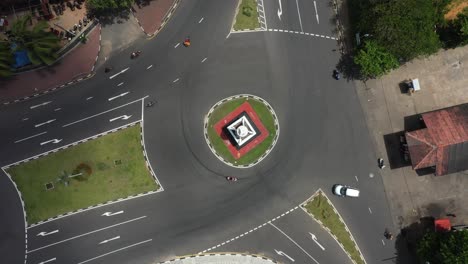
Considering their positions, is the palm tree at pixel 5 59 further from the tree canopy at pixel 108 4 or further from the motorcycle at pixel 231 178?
the motorcycle at pixel 231 178

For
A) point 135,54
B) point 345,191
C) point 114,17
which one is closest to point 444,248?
point 345,191

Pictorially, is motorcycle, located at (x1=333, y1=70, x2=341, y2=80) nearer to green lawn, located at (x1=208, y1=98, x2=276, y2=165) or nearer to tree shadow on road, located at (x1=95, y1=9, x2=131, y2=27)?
green lawn, located at (x1=208, y1=98, x2=276, y2=165)

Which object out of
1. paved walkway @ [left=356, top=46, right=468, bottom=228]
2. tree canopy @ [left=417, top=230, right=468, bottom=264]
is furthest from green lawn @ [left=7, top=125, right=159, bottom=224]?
tree canopy @ [left=417, top=230, right=468, bottom=264]

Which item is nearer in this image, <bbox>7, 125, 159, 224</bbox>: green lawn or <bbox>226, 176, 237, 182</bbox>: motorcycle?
<bbox>7, 125, 159, 224</bbox>: green lawn

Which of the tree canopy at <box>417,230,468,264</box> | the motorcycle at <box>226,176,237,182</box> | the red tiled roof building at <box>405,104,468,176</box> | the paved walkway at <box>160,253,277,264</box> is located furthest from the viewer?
the motorcycle at <box>226,176,237,182</box>

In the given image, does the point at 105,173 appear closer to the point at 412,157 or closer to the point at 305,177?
the point at 305,177

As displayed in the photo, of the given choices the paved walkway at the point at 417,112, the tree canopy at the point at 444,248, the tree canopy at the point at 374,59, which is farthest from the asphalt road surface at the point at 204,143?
the tree canopy at the point at 444,248
